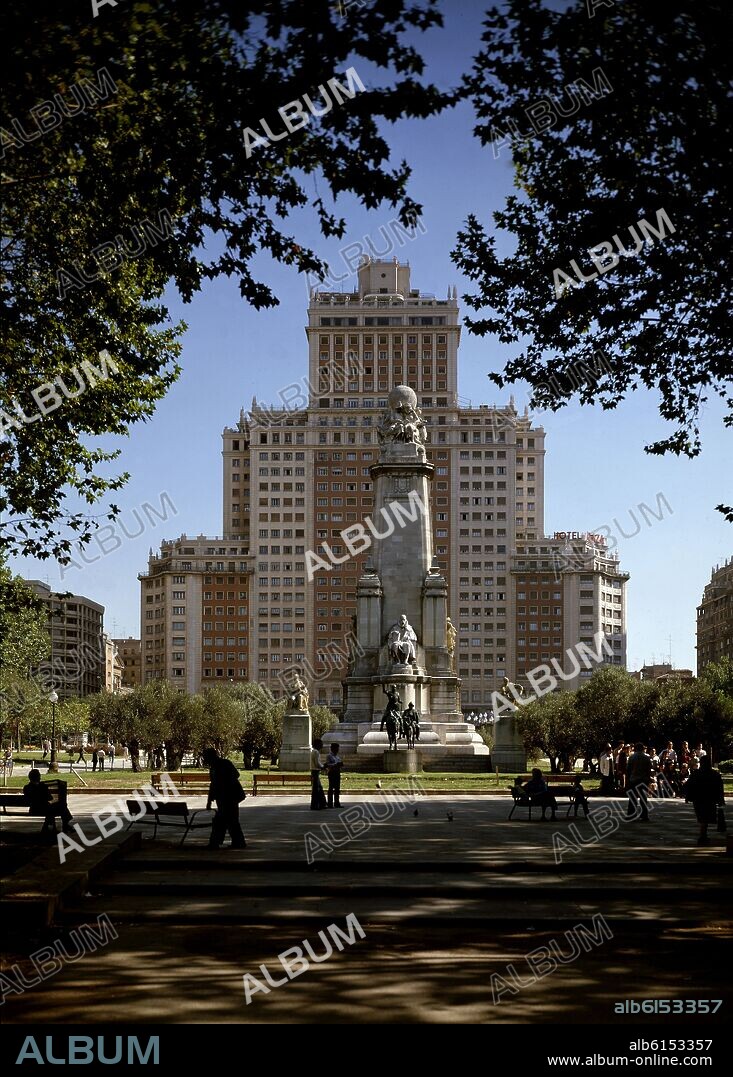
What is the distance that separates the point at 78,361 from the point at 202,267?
4.97 m

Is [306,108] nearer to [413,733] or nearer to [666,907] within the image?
Answer: [666,907]

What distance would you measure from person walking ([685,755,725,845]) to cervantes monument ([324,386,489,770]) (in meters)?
26.1

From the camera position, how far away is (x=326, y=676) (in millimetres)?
145750

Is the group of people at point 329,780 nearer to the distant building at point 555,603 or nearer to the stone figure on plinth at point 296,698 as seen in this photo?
the stone figure on plinth at point 296,698

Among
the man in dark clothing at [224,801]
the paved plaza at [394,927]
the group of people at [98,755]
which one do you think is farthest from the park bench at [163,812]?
the group of people at [98,755]

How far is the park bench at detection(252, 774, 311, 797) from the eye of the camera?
35653mm

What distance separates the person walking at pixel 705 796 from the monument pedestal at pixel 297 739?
28208mm

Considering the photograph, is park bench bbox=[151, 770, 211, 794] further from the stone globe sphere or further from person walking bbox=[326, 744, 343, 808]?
the stone globe sphere

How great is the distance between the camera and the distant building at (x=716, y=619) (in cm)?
16025

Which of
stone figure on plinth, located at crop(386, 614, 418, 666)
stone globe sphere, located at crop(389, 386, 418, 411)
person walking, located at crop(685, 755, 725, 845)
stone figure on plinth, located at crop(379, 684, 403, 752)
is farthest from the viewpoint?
stone globe sphere, located at crop(389, 386, 418, 411)

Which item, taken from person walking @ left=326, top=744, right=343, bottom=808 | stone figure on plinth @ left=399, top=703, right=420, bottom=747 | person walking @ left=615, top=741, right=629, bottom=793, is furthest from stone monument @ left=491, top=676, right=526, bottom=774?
person walking @ left=326, top=744, right=343, bottom=808

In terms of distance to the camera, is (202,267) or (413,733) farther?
(413,733)

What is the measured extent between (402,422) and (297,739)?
16.0 m

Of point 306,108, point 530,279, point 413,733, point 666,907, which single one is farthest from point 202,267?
point 413,733
